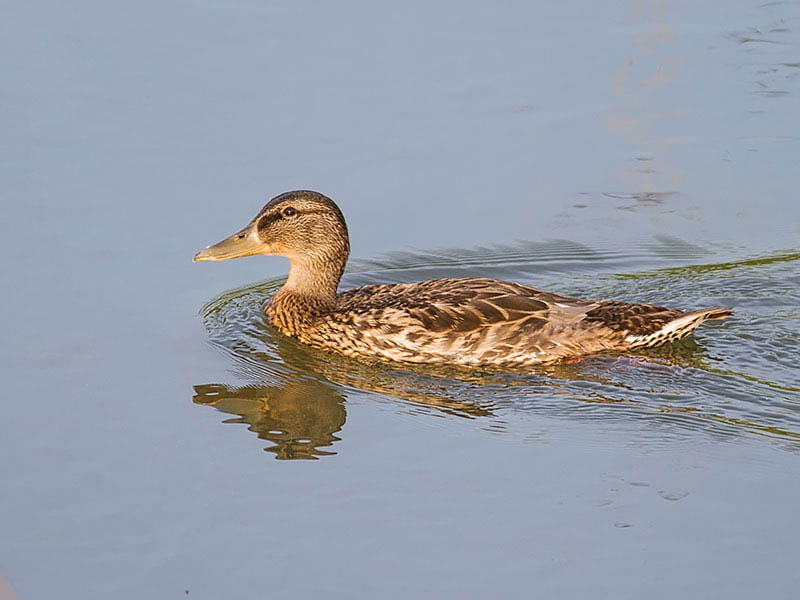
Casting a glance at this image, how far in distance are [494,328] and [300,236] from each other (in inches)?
66.9

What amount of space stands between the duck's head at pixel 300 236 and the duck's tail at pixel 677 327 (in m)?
2.28

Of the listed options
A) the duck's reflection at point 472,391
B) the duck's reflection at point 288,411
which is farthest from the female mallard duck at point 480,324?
the duck's reflection at point 288,411

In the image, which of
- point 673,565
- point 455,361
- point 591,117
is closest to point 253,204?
point 455,361

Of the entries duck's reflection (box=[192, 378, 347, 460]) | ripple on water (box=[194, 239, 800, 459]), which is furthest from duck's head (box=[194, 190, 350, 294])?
duck's reflection (box=[192, 378, 347, 460])

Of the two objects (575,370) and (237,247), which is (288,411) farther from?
(575,370)

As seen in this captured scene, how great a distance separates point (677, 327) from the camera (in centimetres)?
952

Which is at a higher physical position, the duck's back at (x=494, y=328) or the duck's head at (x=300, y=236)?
the duck's head at (x=300, y=236)

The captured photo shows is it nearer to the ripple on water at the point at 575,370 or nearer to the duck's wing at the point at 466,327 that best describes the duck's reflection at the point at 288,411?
the ripple on water at the point at 575,370

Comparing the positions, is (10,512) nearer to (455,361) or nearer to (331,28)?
(455,361)

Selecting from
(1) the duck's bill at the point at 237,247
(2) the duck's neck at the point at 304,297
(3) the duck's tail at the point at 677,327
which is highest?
(1) the duck's bill at the point at 237,247

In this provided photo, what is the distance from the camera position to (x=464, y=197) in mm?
11547

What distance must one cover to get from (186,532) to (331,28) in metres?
8.33

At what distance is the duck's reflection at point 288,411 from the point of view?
8070mm

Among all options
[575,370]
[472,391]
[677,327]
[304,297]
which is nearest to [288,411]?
[472,391]
